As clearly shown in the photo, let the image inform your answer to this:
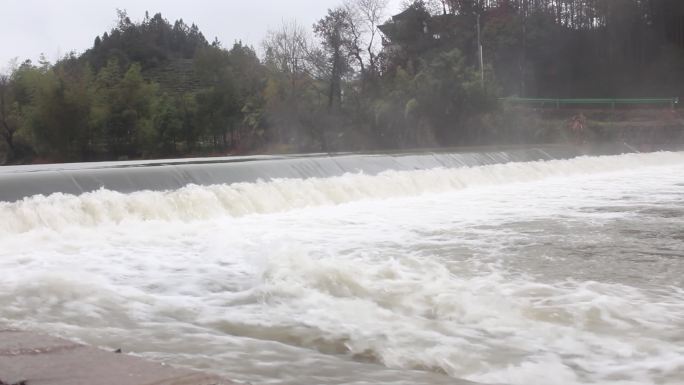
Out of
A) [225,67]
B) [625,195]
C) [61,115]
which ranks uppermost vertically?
[225,67]

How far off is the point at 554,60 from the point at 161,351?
29.5 metres

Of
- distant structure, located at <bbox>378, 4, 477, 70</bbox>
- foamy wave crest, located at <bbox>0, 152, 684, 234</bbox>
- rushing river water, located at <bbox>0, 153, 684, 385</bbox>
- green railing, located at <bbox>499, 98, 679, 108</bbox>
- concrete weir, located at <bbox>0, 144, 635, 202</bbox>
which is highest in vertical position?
distant structure, located at <bbox>378, 4, 477, 70</bbox>

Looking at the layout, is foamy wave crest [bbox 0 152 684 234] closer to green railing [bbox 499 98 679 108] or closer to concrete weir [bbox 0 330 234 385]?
concrete weir [bbox 0 330 234 385]

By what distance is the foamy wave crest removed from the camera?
24.1ft

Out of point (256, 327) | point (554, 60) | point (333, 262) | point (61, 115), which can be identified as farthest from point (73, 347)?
point (554, 60)

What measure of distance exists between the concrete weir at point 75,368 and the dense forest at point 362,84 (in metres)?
23.1

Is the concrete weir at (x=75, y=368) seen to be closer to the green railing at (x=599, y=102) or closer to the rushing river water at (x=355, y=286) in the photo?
the rushing river water at (x=355, y=286)

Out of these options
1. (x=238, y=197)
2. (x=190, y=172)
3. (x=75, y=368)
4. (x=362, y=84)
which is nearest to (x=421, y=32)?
(x=362, y=84)

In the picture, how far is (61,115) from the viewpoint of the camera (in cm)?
2420

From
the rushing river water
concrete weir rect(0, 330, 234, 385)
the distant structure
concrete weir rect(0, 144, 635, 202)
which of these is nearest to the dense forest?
the distant structure

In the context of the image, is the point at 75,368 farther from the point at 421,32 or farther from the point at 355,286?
the point at 421,32

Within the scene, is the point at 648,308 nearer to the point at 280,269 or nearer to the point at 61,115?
the point at 280,269

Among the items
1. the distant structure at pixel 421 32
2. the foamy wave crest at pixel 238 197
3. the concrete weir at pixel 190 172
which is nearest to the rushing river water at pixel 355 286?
the foamy wave crest at pixel 238 197

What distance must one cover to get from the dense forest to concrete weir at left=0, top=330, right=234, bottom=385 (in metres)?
23.1
